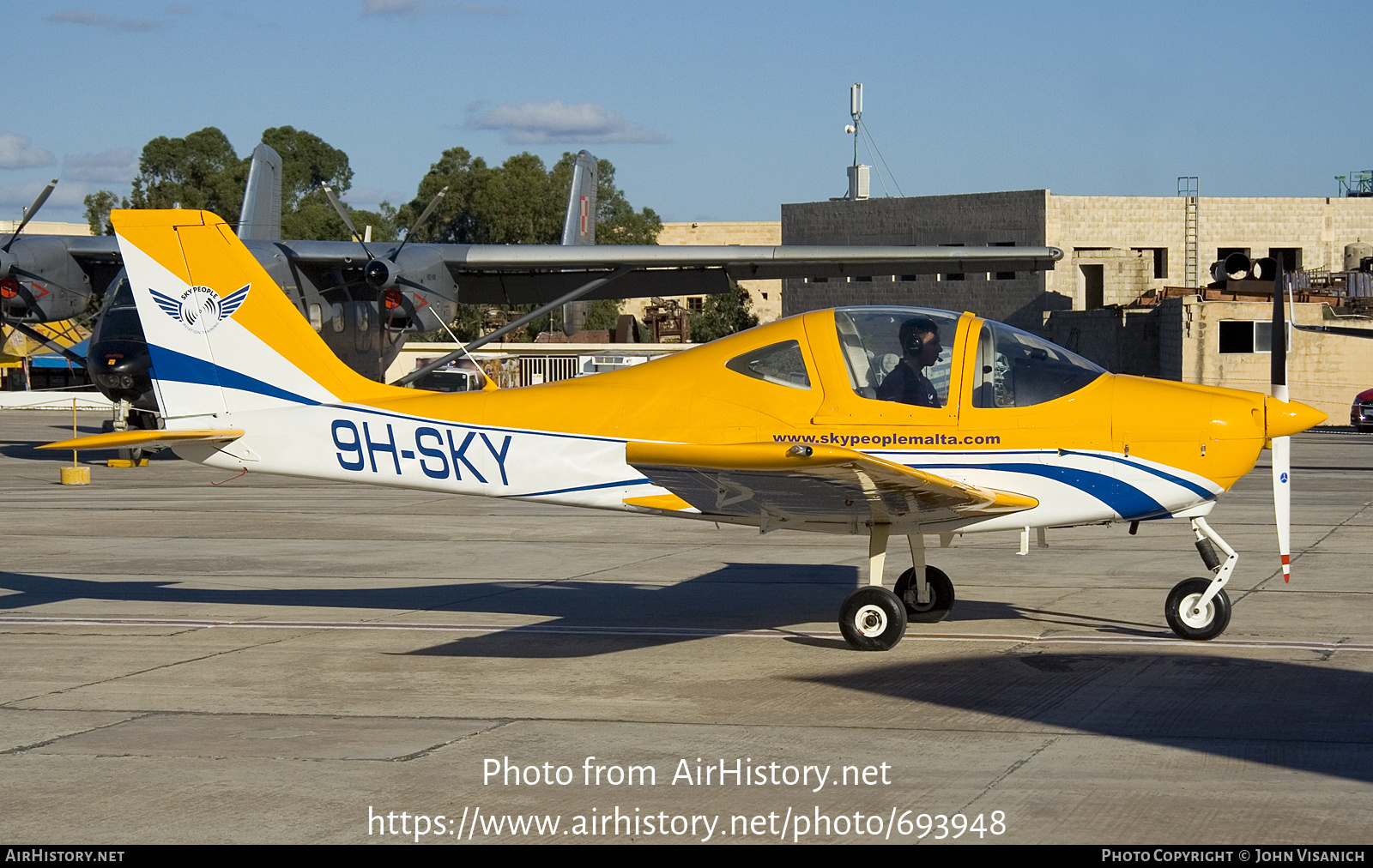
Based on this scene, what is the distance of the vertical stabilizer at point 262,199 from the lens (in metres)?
31.7

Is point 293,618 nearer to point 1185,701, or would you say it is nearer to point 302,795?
point 302,795

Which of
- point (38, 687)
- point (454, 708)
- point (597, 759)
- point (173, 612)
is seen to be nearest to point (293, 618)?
point (173, 612)

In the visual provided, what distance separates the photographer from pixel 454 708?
7.52 meters

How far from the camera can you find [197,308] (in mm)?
10094

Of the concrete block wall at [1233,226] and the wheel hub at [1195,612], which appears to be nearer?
the wheel hub at [1195,612]

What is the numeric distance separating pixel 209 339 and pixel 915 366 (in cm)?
524

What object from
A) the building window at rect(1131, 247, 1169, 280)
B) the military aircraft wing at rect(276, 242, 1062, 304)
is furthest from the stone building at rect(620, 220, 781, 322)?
the military aircraft wing at rect(276, 242, 1062, 304)

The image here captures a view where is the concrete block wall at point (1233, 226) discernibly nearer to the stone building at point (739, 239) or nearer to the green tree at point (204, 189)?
the stone building at point (739, 239)

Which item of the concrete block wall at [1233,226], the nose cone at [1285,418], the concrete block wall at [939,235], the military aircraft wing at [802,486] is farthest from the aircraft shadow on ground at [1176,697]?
the concrete block wall at [1233,226]

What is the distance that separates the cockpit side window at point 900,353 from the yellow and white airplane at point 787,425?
0.04ft

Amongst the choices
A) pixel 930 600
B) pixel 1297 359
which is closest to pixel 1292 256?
pixel 1297 359

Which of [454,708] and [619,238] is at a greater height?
[619,238]

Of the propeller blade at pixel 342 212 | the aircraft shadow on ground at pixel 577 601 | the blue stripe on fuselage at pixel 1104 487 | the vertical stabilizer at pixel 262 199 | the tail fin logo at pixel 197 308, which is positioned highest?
the vertical stabilizer at pixel 262 199
